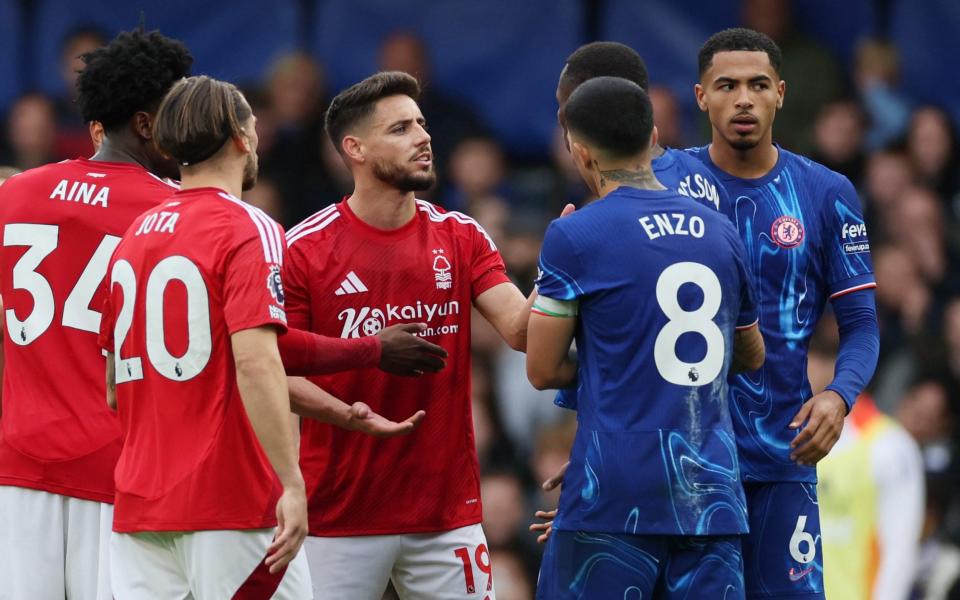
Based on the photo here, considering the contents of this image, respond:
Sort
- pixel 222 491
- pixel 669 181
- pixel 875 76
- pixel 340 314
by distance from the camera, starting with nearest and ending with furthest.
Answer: pixel 222 491 → pixel 669 181 → pixel 340 314 → pixel 875 76

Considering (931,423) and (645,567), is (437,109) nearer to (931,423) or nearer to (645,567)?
(931,423)

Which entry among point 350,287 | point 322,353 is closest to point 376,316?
point 350,287

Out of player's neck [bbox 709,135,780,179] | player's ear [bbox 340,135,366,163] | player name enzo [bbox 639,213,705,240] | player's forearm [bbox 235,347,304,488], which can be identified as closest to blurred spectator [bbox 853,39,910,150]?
player's neck [bbox 709,135,780,179]

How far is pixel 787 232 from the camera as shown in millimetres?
6168

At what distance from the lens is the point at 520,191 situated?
1181 centimetres

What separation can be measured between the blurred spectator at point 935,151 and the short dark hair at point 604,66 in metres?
5.67

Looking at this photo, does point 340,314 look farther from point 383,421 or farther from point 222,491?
point 222,491

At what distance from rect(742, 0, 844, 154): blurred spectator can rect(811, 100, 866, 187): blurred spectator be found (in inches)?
3.0

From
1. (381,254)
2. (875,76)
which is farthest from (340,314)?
(875,76)

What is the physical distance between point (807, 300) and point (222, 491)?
2.37m

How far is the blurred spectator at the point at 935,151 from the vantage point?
11.4 meters

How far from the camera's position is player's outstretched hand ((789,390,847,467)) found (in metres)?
5.82

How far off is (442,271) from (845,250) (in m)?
1.58

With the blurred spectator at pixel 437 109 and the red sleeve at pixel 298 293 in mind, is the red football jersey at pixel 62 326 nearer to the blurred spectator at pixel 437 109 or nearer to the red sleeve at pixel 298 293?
the red sleeve at pixel 298 293
